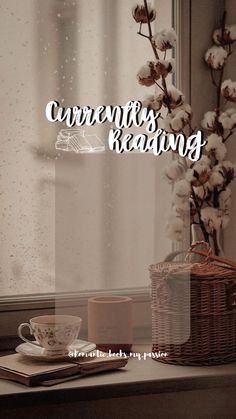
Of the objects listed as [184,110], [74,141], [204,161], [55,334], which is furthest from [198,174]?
[55,334]

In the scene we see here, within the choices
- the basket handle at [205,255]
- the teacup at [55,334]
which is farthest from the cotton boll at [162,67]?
the teacup at [55,334]

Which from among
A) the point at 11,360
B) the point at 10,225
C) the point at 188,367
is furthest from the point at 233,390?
the point at 10,225

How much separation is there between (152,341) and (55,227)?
1.05 feet

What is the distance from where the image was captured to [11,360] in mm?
1498

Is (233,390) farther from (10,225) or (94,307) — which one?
(10,225)

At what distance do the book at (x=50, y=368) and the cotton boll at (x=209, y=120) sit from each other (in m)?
0.56

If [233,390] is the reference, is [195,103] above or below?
above

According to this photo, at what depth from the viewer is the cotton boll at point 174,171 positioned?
5.54ft

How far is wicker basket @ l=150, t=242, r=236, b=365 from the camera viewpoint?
1537 millimetres

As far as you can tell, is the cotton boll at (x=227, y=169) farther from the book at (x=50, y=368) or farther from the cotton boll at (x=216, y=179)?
the book at (x=50, y=368)

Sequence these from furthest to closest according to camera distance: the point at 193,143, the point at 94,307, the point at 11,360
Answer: the point at 193,143, the point at 94,307, the point at 11,360

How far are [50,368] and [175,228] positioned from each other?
0.44 meters

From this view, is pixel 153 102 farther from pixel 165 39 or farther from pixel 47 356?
pixel 47 356

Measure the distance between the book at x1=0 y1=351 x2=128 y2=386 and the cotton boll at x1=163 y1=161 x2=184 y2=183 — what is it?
40cm
